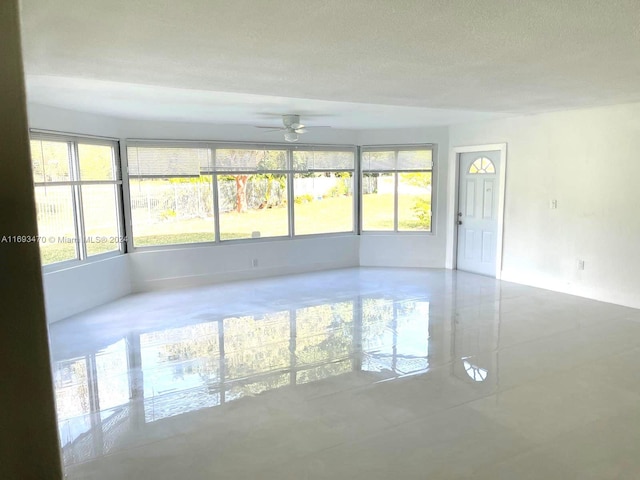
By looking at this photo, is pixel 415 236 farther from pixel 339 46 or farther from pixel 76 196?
pixel 339 46

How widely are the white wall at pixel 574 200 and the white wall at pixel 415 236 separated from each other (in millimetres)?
895

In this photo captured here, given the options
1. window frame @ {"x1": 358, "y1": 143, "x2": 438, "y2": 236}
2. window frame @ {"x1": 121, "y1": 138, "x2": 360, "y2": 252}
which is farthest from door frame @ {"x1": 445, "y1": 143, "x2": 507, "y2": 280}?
window frame @ {"x1": 121, "y1": 138, "x2": 360, "y2": 252}

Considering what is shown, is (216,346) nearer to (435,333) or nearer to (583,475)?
(435,333)

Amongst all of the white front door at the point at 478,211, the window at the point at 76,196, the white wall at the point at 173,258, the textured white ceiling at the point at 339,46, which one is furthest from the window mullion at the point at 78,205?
the white front door at the point at 478,211

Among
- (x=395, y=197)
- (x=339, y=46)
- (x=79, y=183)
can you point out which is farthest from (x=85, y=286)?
(x=395, y=197)

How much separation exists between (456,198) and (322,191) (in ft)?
7.44

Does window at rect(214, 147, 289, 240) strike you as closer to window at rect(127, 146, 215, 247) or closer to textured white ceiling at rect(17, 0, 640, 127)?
window at rect(127, 146, 215, 247)

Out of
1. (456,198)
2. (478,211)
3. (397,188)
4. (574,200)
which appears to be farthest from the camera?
(397,188)

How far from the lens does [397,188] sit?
26.0 feet

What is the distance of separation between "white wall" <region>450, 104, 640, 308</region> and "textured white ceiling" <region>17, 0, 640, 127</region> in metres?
1.31

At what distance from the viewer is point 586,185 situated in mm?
5609

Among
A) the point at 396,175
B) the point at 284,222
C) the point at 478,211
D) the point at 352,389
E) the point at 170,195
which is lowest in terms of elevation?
the point at 352,389

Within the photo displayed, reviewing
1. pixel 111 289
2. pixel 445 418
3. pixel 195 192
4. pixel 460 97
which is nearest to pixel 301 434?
pixel 445 418

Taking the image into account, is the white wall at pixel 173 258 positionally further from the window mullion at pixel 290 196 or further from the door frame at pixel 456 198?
the door frame at pixel 456 198
